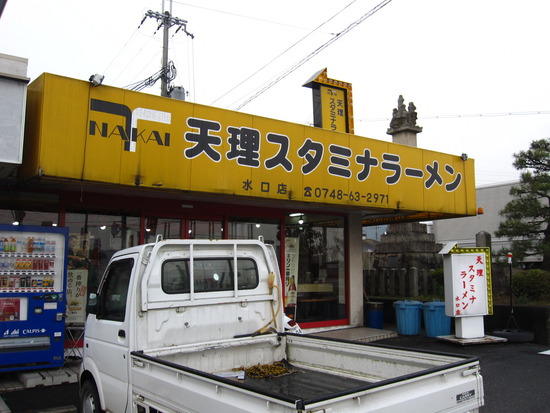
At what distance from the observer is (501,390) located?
7203 millimetres

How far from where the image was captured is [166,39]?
20.7 m

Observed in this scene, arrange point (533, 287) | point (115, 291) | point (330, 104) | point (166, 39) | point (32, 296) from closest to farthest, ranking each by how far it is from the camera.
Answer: point (115, 291) → point (32, 296) → point (330, 104) → point (533, 287) → point (166, 39)

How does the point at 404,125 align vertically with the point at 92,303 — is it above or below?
above

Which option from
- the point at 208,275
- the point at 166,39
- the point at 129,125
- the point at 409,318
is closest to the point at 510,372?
the point at 409,318

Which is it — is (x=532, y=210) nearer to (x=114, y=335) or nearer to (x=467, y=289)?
(x=467, y=289)

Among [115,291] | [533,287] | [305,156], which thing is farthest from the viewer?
[533,287]

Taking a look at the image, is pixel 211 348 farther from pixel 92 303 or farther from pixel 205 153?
pixel 205 153

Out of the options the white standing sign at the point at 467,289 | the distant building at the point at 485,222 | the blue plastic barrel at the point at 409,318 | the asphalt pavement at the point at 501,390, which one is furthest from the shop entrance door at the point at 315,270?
the distant building at the point at 485,222

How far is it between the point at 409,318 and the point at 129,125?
8.27 meters

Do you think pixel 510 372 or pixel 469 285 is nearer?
pixel 510 372

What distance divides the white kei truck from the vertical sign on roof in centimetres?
679

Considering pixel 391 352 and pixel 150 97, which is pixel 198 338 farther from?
pixel 150 97

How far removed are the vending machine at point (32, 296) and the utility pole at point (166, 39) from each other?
13257 millimetres

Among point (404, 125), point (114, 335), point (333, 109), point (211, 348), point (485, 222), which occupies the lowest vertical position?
point (211, 348)
